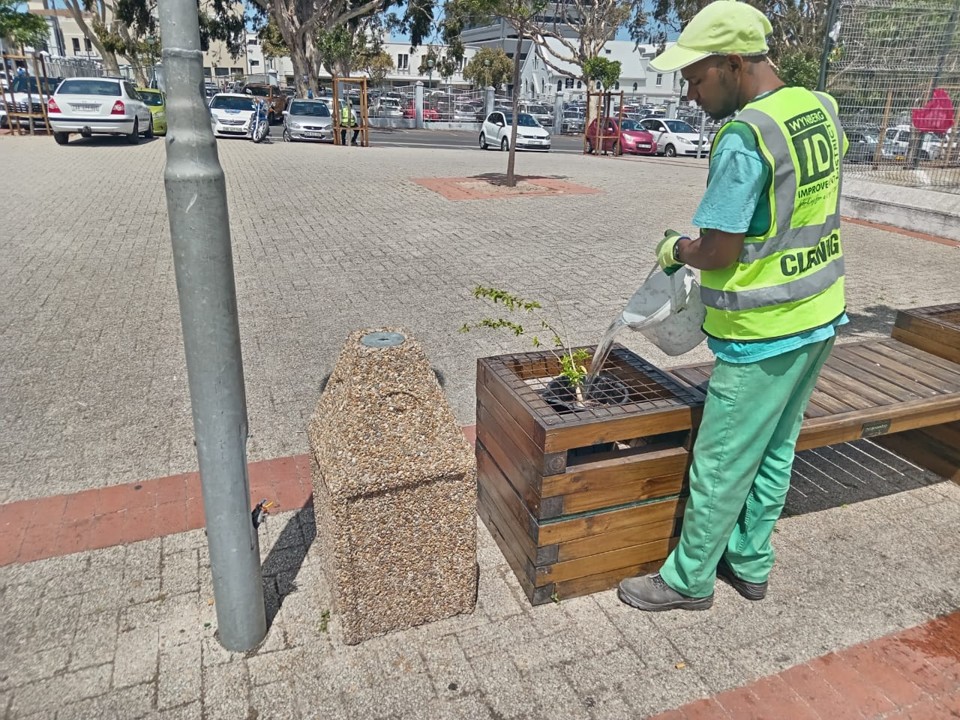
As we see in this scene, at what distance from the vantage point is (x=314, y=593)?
296 centimetres

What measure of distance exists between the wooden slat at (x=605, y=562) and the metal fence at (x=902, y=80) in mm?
10074

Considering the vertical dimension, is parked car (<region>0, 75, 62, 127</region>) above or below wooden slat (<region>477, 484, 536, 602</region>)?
above

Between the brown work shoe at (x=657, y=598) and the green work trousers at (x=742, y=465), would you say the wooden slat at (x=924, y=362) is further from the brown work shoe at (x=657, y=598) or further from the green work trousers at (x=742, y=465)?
the brown work shoe at (x=657, y=598)

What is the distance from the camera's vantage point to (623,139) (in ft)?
84.7

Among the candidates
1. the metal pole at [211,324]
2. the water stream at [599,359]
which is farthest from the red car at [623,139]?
the metal pole at [211,324]

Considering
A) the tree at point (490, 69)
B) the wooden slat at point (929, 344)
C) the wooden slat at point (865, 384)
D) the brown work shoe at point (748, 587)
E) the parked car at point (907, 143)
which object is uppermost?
the tree at point (490, 69)

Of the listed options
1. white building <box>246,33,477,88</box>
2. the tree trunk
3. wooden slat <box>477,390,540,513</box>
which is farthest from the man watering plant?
white building <box>246,33,477,88</box>

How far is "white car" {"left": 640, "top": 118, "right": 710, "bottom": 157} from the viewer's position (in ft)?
86.8

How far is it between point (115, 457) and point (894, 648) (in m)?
3.80

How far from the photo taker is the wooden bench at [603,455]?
8.77 ft

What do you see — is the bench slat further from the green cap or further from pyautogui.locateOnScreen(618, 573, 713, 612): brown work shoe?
the green cap

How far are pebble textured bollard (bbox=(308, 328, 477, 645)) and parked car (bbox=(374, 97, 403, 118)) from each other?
1474 inches

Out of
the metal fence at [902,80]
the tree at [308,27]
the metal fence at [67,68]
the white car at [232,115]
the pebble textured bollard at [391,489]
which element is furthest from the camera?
the metal fence at [67,68]

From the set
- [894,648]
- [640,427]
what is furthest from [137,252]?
[894,648]
